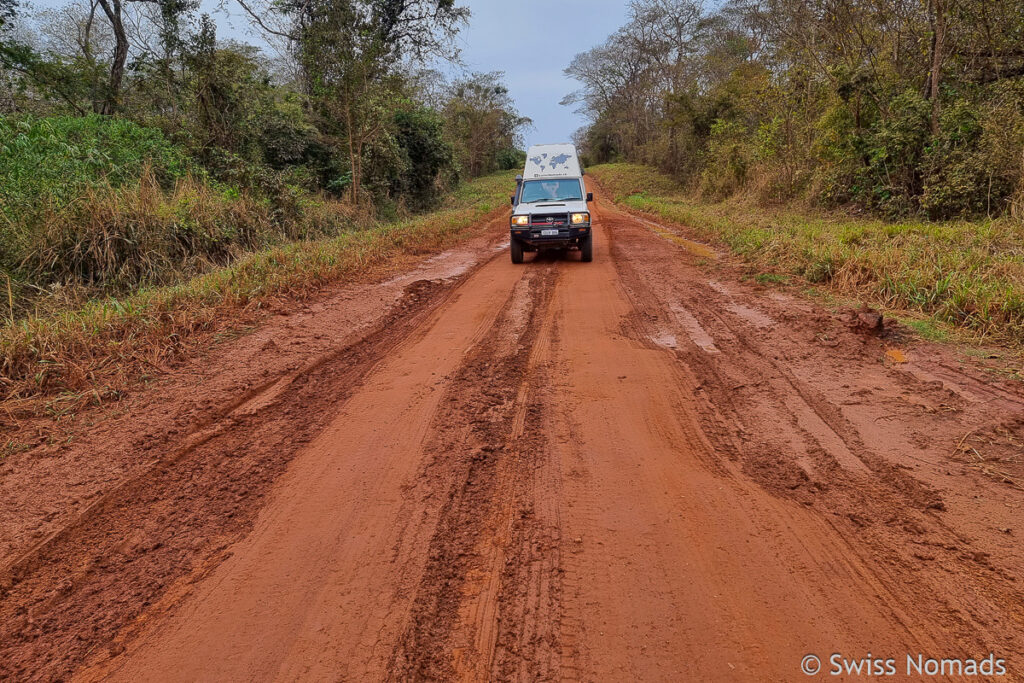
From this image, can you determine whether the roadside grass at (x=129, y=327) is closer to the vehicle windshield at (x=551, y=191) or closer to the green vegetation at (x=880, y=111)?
the vehicle windshield at (x=551, y=191)

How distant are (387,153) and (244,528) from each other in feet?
58.9

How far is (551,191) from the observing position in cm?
1159

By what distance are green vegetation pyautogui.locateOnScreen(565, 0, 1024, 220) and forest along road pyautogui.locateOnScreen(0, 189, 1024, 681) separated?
Result: 293 inches

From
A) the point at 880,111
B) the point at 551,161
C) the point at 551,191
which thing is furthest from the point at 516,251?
the point at 880,111

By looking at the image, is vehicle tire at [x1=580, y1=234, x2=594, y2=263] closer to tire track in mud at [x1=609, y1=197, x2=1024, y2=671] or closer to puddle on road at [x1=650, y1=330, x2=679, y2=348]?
puddle on road at [x1=650, y1=330, x2=679, y2=348]

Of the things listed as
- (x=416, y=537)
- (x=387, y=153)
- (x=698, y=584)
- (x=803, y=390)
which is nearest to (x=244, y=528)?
(x=416, y=537)

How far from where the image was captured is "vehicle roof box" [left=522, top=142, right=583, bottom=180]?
43.2 ft

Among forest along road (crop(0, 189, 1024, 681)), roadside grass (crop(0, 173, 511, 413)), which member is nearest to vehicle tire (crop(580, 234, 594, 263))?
roadside grass (crop(0, 173, 511, 413))

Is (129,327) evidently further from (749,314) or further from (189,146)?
(189,146)

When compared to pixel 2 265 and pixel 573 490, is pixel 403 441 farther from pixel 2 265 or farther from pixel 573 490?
pixel 2 265

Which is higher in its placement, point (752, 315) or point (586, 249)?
point (586, 249)

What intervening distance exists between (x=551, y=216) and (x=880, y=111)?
916cm

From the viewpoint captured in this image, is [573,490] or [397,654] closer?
[397,654]

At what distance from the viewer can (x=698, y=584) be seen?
240 centimetres
